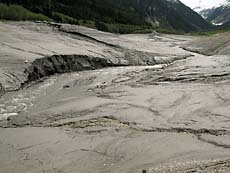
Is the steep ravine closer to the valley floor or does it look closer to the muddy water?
the valley floor

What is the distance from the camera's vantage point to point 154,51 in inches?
1232

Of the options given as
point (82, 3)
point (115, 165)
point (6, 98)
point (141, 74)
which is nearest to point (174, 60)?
point (141, 74)

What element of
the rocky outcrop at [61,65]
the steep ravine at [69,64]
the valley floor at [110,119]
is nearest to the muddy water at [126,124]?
the valley floor at [110,119]

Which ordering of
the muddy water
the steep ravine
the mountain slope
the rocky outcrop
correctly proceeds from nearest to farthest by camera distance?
the muddy water
the steep ravine
the rocky outcrop
the mountain slope

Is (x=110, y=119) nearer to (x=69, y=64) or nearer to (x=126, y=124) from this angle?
(x=126, y=124)

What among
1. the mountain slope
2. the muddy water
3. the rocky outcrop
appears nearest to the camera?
the muddy water

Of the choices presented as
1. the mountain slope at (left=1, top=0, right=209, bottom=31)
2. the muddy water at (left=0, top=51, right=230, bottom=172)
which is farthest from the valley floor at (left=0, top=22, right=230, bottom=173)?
the mountain slope at (left=1, top=0, right=209, bottom=31)

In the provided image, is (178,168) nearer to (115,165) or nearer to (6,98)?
(115,165)

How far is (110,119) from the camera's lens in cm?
1189

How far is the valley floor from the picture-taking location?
8727 mm

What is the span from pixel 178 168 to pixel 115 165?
1282 millimetres

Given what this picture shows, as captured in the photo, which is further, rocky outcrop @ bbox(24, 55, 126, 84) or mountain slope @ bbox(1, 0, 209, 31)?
mountain slope @ bbox(1, 0, 209, 31)

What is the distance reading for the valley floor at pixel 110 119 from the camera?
8727 mm

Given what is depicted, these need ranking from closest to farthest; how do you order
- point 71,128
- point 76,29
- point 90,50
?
point 71,128 < point 90,50 < point 76,29
